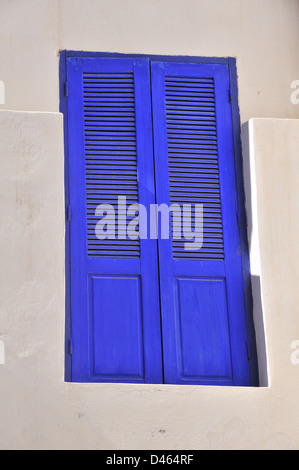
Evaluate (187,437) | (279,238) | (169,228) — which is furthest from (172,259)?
(187,437)

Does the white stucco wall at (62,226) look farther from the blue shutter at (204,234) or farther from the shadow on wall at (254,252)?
the blue shutter at (204,234)

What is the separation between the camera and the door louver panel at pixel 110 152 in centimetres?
705

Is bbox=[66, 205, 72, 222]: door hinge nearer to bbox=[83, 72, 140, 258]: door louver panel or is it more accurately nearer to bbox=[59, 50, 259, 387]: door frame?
bbox=[59, 50, 259, 387]: door frame

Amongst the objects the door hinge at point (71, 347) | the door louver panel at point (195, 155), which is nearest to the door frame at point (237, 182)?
the door hinge at point (71, 347)

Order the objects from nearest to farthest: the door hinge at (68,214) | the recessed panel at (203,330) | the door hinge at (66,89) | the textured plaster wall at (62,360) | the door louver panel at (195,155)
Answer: the textured plaster wall at (62,360) → the recessed panel at (203,330) → the door hinge at (68,214) → the door louver panel at (195,155) → the door hinge at (66,89)

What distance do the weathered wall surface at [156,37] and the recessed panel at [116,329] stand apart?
1209mm

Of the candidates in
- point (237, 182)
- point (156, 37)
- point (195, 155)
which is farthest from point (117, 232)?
point (156, 37)

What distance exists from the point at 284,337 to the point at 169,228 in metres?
0.96

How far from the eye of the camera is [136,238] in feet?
23.2

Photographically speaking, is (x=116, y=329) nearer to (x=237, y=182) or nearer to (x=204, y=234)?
(x=204, y=234)

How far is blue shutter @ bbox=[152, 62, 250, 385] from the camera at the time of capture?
22.6ft

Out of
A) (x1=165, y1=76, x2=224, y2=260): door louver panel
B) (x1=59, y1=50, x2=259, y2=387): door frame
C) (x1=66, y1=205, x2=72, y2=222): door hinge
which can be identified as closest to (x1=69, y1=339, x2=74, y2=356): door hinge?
(x1=59, y1=50, x2=259, y2=387): door frame

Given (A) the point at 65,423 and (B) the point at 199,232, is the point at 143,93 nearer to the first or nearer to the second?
(B) the point at 199,232

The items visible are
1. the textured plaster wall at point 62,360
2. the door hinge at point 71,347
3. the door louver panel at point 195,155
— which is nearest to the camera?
the textured plaster wall at point 62,360
